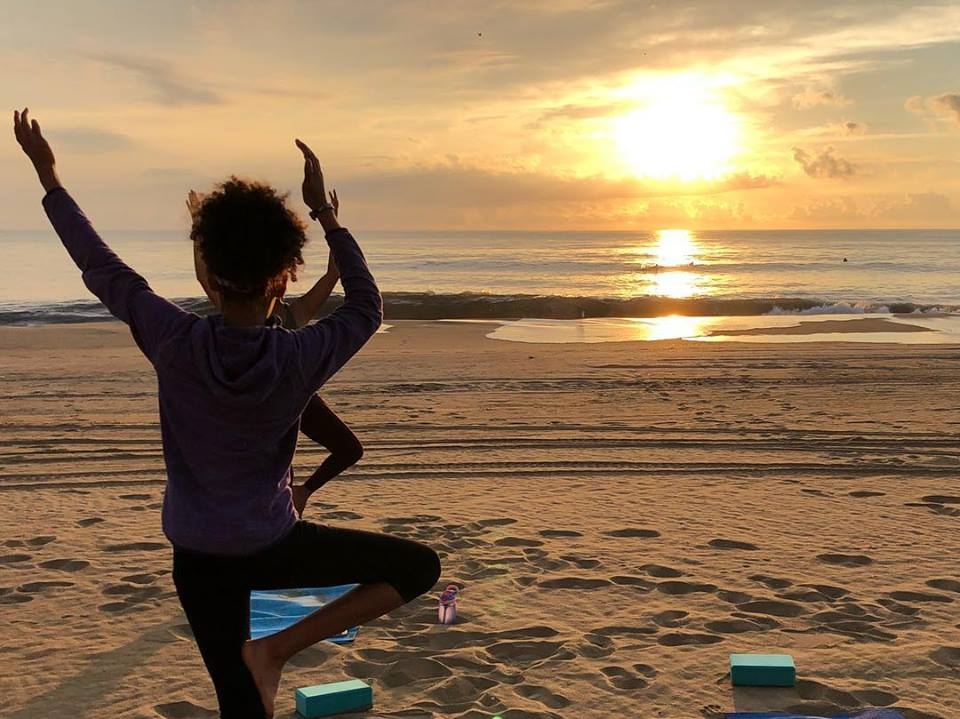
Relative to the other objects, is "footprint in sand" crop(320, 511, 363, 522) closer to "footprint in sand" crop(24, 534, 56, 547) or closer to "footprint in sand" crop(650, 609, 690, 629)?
"footprint in sand" crop(24, 534, 56, 547)

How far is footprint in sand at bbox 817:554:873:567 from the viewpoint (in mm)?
5916

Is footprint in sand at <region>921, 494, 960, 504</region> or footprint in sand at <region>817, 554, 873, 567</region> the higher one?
footprint in sand at <region>921, 494, 960, 504</region>

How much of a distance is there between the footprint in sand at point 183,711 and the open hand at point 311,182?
7.45 ft

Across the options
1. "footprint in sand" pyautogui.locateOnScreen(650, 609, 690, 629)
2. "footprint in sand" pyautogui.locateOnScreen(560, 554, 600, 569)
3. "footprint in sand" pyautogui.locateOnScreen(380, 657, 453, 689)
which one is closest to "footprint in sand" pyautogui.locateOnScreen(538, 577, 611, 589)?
"footprint in sand" pyautogui.locateOnScreen(560, 554, 600, 569)

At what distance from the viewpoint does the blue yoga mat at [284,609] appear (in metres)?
4.93

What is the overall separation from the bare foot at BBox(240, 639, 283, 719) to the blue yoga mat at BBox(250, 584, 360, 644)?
1.94 m

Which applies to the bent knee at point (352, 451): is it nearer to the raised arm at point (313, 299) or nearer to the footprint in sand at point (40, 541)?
the raised arm at point (313, 299)

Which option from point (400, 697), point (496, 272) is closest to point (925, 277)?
point (496, 272)

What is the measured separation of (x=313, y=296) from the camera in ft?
12.7

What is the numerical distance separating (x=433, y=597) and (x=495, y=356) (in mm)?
12967

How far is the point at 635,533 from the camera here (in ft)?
22.0

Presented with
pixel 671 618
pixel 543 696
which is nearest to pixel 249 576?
pixel 543 696

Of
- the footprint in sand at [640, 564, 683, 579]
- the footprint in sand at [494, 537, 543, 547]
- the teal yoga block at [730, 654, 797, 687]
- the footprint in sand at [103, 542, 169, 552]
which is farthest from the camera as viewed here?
the footprint in sand at [494, 537, 543, 547]

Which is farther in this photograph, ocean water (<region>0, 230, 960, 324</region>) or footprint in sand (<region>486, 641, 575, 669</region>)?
ocean water (<region>0, 230, 960, 324</region>)
